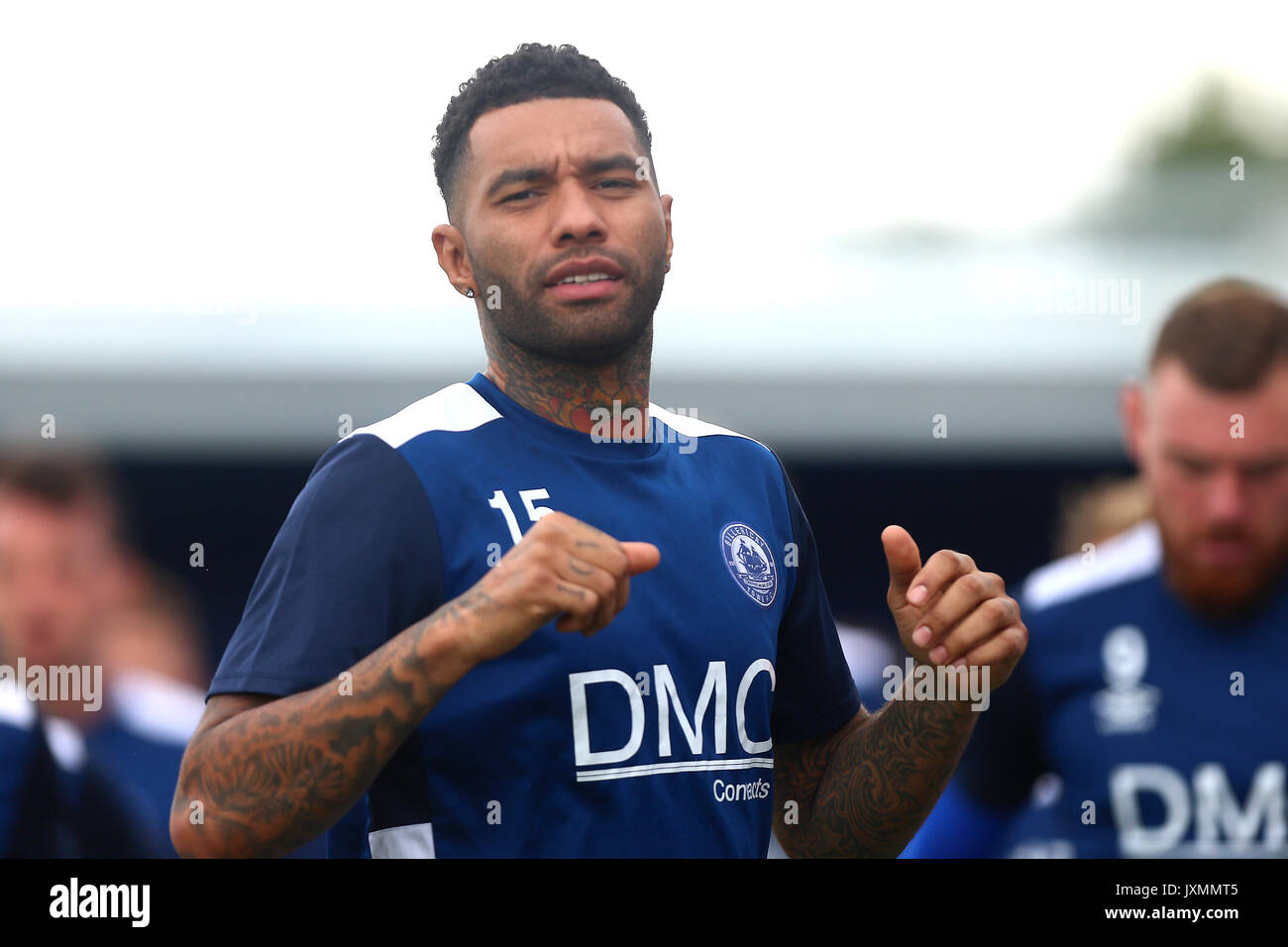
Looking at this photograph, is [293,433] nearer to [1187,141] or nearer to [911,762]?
[911,762]

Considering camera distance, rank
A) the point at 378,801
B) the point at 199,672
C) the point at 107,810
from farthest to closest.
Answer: the point at 199,672 < the point at 107,810 < the point at 378,801

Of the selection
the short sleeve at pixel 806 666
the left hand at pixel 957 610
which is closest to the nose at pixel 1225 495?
the short sleeve at pixel 806 666

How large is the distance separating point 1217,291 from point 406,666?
5.09 meters

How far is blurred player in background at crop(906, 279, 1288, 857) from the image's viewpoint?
14.2 feet

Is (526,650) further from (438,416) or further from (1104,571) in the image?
(1104,571)

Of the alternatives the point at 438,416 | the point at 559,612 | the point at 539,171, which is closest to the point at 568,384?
the point at 438,416

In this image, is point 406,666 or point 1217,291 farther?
point 1217,291

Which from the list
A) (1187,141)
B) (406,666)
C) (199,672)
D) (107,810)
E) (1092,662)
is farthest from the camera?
(1187,141)

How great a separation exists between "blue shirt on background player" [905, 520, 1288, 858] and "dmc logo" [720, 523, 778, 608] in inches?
82.8

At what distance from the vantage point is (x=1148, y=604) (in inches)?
191

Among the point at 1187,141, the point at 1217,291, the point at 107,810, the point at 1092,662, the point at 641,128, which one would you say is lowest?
the point at 107,810

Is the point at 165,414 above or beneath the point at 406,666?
above

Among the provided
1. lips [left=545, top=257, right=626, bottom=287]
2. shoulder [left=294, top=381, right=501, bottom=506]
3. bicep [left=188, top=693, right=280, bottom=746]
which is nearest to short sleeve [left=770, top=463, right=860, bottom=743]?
lips [left=545, top=257, right=626, bottom=287]

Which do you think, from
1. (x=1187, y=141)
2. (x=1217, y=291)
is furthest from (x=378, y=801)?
(x=1187, y=141)
